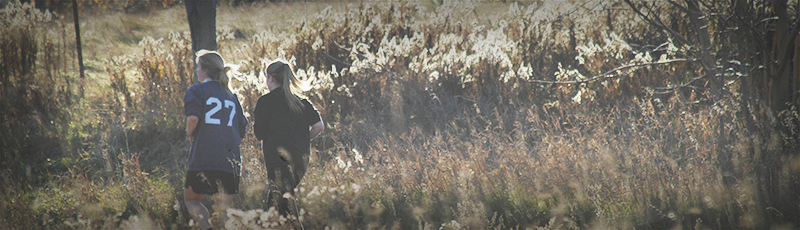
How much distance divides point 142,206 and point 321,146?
7.56 feet

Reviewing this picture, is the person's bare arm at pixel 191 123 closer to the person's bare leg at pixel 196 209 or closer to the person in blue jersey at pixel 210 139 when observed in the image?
the person in blue jersey at pixel 210 139

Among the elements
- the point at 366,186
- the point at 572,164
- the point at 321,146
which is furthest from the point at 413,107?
the point at 572,164

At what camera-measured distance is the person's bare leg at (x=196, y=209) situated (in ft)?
11.0

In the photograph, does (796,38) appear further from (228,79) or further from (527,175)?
(228,79)

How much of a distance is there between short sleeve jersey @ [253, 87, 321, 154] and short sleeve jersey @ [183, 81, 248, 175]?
199mm

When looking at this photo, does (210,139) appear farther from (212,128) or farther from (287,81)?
(287,81)

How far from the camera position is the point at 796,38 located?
358 centimetres

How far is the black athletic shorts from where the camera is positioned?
3361 millimetres

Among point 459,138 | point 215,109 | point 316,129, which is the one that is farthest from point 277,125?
point 459,138

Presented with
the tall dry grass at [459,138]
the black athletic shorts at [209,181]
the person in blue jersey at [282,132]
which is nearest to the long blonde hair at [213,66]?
the person in blue jersey at [282,132]

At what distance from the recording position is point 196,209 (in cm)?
339

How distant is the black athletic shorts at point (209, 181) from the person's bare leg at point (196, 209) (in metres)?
0.06

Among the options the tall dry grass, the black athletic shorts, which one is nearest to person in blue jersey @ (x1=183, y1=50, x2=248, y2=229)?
the black athletic shorts

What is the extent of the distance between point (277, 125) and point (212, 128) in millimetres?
436
